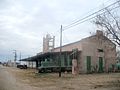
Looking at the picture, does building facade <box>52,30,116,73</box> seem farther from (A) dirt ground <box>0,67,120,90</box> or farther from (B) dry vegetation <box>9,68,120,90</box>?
(B) dry vegetation <box>9,68,120,90</box>

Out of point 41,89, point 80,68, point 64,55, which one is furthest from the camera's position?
point 64,55

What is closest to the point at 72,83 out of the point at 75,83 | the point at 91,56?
the point at 75,83

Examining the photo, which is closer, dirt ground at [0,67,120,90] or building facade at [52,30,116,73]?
dirt ground at [0,67,120,90]

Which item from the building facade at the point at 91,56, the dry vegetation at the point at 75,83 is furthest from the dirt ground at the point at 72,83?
the building facade at the point at 91,56

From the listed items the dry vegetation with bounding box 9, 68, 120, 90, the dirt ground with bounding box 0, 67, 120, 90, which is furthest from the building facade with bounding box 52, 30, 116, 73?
the dry vegetation with bounding box 9, 68, 120, 90

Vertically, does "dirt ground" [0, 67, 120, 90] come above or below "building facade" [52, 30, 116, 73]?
below

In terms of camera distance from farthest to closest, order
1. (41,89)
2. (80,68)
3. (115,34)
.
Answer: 1. (80,68)
2. (115,34)
3. (41,89)

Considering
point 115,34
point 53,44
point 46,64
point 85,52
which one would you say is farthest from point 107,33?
point 53,44

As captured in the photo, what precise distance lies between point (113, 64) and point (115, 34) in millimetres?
28744

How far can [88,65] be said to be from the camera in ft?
173

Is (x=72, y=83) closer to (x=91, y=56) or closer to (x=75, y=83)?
(x=75, y=83)

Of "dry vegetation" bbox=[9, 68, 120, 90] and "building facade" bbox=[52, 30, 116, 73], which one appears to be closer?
Result: "dry vegetation" bbox=[9, 68, 120, 90]

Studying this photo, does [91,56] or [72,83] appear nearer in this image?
[72,83]

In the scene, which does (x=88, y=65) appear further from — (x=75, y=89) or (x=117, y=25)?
(x=75, y=89)
